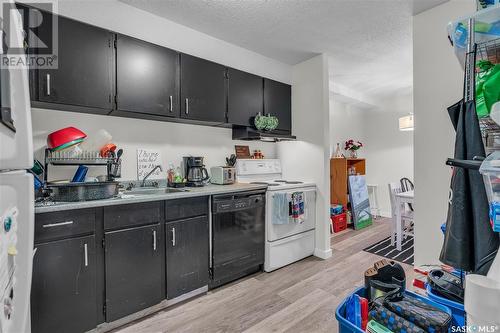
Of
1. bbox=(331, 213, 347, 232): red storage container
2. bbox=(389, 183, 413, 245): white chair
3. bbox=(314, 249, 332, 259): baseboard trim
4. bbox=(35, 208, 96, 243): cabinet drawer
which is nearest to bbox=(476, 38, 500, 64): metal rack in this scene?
bbox=(35, 208, 96, 243): cabinet drawer

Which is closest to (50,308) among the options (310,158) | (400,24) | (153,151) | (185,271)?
(185,271)

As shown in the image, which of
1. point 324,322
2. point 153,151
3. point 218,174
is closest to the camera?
point 324,322

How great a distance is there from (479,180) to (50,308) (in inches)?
89.9

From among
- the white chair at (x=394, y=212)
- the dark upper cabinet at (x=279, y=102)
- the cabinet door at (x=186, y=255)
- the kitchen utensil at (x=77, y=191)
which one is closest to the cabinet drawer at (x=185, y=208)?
the cabinet door at (x=186, y=255)

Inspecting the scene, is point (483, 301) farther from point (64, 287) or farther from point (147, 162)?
point (147, 162)

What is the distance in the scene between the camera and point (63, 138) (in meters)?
1.84

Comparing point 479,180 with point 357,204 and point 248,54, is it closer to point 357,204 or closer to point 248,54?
point 248,54

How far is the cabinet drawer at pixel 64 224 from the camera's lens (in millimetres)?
1472

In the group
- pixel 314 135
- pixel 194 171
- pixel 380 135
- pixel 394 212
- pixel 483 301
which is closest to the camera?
pixel 483 301

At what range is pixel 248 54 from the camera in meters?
3.14

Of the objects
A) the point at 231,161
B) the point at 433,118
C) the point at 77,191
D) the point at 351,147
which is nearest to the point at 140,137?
the point at 77,191

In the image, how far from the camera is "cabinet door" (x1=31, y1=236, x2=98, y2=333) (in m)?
1.47

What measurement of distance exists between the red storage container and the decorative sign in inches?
121

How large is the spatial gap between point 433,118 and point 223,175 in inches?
83.6
